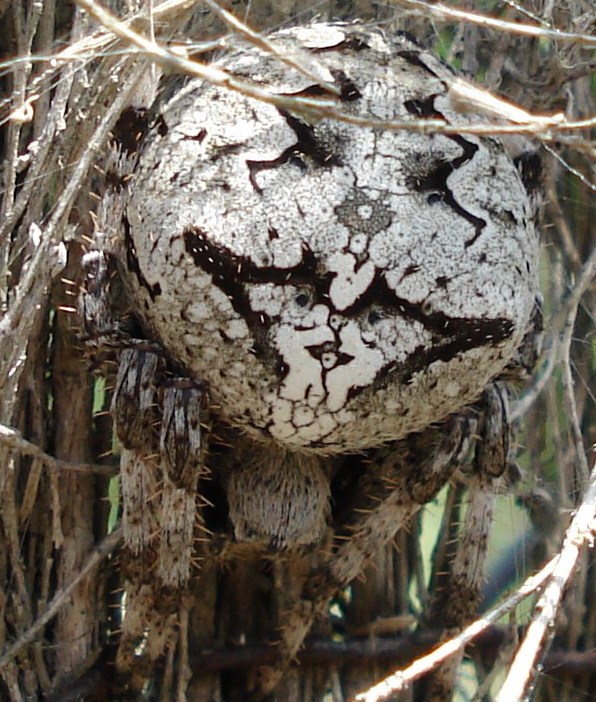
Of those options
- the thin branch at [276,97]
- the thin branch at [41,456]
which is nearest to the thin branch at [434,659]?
the thin branch at [276,97]

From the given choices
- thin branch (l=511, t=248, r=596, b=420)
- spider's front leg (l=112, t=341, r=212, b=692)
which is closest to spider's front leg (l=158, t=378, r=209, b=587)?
spider's front leg (l=112, t=341, r=212, b=692)

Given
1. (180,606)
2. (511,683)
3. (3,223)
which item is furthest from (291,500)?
(511,683)

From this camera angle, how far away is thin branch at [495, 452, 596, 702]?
3.88ft

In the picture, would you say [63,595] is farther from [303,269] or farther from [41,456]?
[303,269]

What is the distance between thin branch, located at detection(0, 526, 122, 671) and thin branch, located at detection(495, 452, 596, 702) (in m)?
0.83

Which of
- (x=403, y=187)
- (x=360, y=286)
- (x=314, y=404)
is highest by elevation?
(x=403, y=187)

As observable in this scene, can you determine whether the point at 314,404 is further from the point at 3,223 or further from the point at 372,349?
the point at 3,223

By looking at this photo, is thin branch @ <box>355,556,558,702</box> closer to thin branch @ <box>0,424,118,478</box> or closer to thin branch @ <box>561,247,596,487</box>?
thin branch @ <box>0,424,118,478</box>

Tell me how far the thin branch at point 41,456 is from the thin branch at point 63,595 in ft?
0.31

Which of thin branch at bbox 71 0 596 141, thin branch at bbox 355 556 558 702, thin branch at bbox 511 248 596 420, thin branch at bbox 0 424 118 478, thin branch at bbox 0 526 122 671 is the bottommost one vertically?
thin branch at bbox 0 526 122 671

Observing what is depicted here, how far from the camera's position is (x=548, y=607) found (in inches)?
50.9

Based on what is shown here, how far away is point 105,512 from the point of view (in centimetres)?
207

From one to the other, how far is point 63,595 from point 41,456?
8.8 inches

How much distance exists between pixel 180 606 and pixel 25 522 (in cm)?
27
